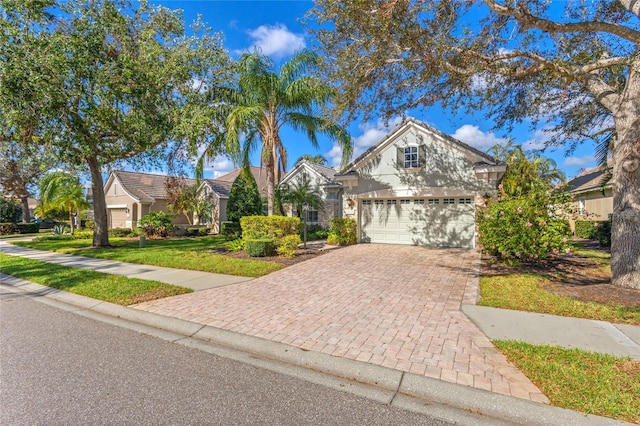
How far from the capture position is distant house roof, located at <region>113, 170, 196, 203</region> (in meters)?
26.1

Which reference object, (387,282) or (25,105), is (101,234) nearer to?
(25,105)

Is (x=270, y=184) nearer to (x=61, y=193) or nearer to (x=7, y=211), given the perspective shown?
(x=61, y=193)

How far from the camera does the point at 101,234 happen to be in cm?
1494

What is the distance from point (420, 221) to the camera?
14.2 m

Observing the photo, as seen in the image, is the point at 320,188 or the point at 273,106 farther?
the point at 320,188

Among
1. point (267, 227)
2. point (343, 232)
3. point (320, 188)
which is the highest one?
point (320, 188)

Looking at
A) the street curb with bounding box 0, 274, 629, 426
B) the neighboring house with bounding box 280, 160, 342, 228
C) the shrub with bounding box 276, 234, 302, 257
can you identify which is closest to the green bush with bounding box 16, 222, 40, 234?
the neighboring house with bounding box 280, 160, 342, 228

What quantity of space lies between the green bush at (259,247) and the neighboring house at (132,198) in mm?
16967

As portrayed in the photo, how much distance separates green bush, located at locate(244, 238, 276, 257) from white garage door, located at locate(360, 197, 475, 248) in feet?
19.1

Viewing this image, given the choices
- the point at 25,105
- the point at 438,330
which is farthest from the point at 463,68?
the point at 25,105

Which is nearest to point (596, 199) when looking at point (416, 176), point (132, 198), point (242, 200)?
point (416, 176)

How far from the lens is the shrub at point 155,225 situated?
20.3 m

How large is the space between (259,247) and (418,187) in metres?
7.61

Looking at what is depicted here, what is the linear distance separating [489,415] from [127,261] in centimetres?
1135
